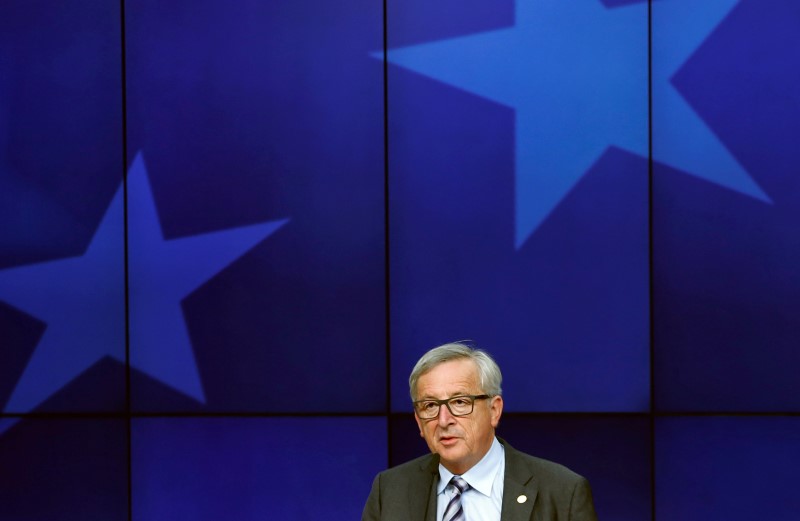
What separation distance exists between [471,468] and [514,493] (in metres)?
0.13

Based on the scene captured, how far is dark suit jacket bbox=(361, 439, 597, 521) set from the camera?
2066 mm

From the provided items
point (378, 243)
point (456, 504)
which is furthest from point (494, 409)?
point (378, 243)

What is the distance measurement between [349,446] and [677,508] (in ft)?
4.58

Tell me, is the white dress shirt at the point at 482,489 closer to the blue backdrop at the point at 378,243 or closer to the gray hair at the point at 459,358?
the gray hair at the point at 459,358

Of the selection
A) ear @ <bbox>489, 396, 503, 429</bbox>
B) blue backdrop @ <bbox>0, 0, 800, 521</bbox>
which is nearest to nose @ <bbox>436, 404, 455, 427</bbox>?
ear @ <bbox>489, 396, 503, 429</bbox>

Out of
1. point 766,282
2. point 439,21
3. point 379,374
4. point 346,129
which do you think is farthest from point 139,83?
point 766,282

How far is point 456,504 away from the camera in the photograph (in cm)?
213

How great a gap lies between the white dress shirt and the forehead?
0.63 feet

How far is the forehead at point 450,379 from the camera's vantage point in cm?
210

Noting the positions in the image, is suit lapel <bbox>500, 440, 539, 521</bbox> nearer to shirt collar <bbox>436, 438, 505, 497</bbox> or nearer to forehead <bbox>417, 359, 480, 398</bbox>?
shirt collar <bbox>436, 438, 505, 497</bbox>

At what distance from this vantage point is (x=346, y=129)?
150 inches

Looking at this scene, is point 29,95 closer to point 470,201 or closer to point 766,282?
point 470,201

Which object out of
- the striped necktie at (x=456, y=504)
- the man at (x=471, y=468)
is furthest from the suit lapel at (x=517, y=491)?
the striped necktie at (x=456, y=504)

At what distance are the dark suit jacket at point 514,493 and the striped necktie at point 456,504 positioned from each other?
4 cm
